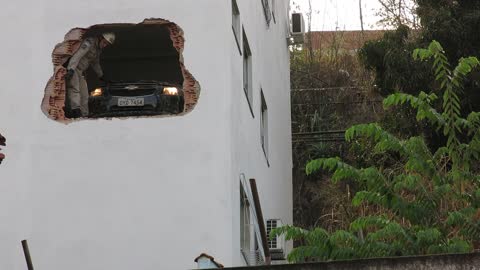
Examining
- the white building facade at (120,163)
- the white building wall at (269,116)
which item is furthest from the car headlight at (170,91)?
the white building wall at (269,116)

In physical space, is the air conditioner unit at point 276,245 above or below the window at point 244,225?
below

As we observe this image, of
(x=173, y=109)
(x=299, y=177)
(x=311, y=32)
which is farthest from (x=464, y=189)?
(x=311, y=32)

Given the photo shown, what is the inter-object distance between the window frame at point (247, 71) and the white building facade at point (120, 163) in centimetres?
186

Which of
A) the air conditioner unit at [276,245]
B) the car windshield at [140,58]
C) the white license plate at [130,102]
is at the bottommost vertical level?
the air conditioner unit at [276,245]

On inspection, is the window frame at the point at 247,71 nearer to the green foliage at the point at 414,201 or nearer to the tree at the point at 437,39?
the tree at the point at 437,39

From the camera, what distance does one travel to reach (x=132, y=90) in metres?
19.3

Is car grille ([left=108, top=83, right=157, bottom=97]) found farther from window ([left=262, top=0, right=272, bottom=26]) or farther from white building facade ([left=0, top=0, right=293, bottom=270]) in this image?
window ([left=262, top=0, right=272, bottom=26])

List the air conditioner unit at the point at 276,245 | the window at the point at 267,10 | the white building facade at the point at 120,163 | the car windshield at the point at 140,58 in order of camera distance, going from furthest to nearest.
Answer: the window at the point at 267,10 → the car windshield at the point at 140,58 → the air conditioner unit at the point at 276,245 → the white building facade at the point at 120,163

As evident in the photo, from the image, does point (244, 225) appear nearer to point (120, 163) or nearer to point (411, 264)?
point (120, 163)

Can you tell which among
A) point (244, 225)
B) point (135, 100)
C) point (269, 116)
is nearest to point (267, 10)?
point (269, 116)

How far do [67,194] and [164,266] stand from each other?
196 cm

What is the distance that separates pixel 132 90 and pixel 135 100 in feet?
1.06

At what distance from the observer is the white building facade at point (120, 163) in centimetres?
1808

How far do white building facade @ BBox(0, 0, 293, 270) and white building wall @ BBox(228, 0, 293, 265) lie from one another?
0.50 feet
